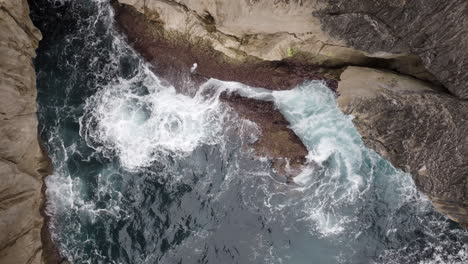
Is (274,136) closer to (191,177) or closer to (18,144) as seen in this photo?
(191,177)

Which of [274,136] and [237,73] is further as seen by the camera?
[274,136]

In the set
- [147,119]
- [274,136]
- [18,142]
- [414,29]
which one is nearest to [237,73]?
[274,136]

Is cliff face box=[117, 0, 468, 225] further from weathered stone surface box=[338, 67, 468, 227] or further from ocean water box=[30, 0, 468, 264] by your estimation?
ocean water box=[30, 0, 468, 264]

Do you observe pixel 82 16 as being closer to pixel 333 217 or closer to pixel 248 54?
pixel 248 54

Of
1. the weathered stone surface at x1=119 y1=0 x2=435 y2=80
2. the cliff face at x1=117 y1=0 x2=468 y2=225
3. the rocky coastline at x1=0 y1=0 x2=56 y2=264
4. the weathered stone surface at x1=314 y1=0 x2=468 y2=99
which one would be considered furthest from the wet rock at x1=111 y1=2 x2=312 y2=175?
the rocky coastline at x1=0 y1=0 x2=56 y2=264

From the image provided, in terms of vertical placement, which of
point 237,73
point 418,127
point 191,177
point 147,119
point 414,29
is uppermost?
point 414,29

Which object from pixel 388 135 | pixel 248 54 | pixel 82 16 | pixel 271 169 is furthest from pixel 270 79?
pixel 82 16
